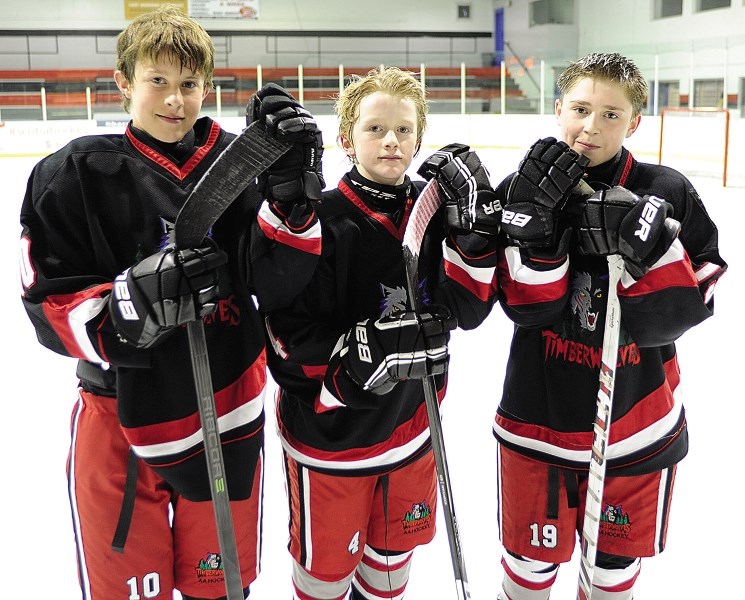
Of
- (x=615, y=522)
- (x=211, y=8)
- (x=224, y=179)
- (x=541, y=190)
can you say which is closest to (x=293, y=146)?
(x=224, y=179)

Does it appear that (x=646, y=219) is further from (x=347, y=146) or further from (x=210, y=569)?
(x=210, y=569)

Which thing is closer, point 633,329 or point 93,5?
point 633,329

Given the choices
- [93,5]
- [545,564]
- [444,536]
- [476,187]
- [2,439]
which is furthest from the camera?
[93,5]

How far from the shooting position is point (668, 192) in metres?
1.37

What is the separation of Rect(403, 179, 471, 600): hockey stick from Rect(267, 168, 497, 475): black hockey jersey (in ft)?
0.21

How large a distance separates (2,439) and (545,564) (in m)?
1.74

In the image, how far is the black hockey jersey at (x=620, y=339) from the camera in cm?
132

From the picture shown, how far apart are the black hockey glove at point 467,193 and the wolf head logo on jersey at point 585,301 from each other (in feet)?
0.67

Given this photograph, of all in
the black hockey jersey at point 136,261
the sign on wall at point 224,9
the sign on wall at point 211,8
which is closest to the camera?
the black hockey jersey at point 136,261

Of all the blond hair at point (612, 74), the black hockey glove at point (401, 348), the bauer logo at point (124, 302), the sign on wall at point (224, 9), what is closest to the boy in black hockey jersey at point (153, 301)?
the bauer logo at point (124, 302)

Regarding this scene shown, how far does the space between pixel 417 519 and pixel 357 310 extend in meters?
0.39

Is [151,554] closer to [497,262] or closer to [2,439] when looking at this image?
[497,262]

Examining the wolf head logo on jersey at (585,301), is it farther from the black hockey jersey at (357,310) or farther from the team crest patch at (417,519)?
the team crest patch at (417,519)

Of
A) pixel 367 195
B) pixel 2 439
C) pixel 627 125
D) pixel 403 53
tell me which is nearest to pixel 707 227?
pixel 627 125
